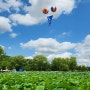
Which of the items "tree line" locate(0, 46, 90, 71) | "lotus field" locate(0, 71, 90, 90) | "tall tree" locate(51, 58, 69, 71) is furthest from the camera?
"tall tree" locate(51, 58, 69, 71)

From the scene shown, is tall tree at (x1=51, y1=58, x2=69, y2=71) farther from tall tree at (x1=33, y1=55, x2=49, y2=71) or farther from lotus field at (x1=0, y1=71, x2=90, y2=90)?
lotus field at (x1=0, y1=71, x2=90, y2=90)

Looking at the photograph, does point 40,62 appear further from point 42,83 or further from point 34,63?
point 42,83

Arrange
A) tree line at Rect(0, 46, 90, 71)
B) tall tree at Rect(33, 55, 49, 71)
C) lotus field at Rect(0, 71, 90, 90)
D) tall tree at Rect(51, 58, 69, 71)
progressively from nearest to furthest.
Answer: lotus field at Rect(0, 71, 90, 90)
tree line at Rect(0, 46, 90, 71)
tall tree at Rect(33, 55, 49, 71)
tall tree at Rect(51, 58, 69, 71)

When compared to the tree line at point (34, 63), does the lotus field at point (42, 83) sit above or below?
below

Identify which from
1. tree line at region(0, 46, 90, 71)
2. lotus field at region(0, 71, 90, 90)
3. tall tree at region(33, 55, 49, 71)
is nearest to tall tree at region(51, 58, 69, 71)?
tree line at region(0, 46, 90, 71)

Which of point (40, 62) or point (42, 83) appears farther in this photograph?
point (40, 62)

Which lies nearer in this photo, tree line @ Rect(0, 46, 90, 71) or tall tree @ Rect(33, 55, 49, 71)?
tree line @ Rect(0, 46, 90, 71)

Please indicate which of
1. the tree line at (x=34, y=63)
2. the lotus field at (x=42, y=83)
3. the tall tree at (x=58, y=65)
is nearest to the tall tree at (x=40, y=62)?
the tree line at (x=34, y=63)

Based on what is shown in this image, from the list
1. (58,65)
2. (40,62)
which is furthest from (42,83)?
(58,65)

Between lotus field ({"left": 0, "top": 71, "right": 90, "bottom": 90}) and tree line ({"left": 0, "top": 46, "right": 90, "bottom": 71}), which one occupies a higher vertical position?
tree line ({"left": 0, "top": 46, "right": 90, "bottom": 71})

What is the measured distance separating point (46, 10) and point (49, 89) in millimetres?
47354

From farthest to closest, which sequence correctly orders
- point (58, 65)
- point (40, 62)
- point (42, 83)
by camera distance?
point (58, 65), point (40, 62), point (42, 83)

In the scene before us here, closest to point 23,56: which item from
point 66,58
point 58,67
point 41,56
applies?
point 41,56

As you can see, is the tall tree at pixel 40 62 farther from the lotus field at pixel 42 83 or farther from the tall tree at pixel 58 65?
the lotus field at pixel 42 83
